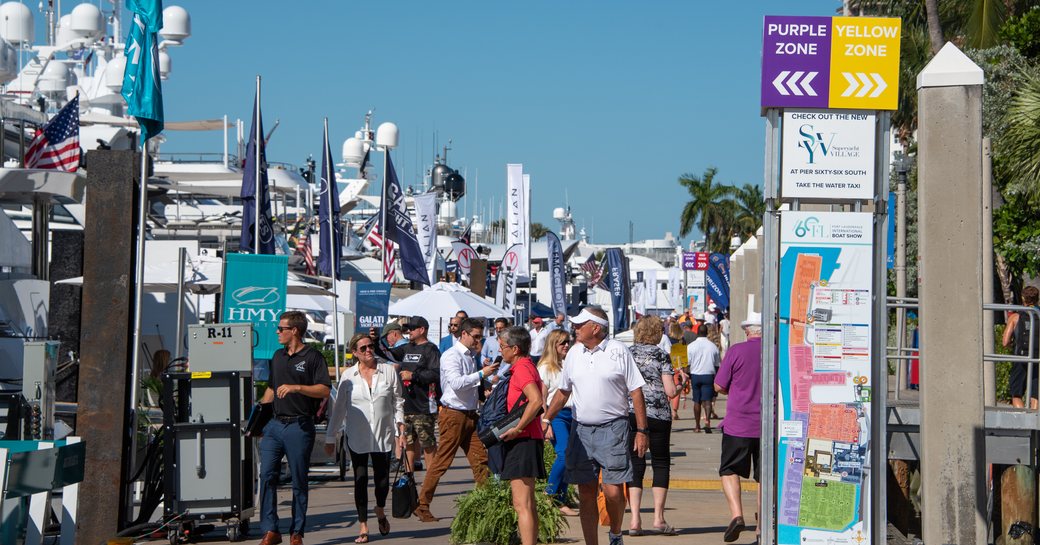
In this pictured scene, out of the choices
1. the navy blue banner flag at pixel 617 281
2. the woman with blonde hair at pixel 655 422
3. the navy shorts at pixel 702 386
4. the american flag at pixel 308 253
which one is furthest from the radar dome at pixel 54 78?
the woman with blonde hair at pixel 655 422

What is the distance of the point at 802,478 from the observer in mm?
8734

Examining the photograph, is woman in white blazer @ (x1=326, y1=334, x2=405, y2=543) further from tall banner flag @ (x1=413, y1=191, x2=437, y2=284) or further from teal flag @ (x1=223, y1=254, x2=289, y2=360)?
tall banner flag @ (x1=413, y1=191, x2=437, y2=284)

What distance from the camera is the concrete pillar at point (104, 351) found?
34.7ft

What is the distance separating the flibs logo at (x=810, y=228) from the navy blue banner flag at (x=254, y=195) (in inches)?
491

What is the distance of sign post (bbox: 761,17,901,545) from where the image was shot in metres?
8.47

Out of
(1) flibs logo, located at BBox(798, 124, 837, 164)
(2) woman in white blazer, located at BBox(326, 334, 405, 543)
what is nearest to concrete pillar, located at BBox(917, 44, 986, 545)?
(1) flibs logo, located at BBox(798, 124, 837, 164)

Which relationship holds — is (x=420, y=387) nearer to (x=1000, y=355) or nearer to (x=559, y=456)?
(x=559, y=456)

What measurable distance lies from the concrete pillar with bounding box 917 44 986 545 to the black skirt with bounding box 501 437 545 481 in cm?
286

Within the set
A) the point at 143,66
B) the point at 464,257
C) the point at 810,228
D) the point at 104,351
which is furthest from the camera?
the point at 464,257

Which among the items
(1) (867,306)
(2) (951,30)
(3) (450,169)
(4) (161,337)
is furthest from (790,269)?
(3) (450,169)

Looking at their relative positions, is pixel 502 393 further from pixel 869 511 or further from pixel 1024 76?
pixel 1024 76

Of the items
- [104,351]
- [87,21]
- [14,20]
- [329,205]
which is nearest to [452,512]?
[104,351]

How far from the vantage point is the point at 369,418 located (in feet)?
37.5

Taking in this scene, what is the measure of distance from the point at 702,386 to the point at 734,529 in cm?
1091
